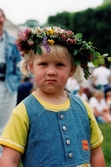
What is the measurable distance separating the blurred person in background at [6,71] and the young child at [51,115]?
2.32 meters

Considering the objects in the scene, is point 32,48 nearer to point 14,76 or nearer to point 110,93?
point 14,76

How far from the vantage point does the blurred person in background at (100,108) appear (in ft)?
37.8

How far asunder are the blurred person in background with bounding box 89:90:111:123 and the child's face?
8.21m

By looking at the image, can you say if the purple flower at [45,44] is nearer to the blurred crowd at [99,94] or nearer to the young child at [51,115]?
the young child at [51,115]

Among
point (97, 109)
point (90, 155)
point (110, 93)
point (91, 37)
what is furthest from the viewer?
point (91, 37)

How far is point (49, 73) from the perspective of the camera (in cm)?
319

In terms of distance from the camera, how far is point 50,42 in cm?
324

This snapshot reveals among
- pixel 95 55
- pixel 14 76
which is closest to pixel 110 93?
pixel 14 76

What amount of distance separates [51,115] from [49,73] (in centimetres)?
28

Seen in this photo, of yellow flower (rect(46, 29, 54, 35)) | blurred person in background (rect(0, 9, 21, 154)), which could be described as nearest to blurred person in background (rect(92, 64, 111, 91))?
blurred person in background (rect(0, 9, 21, 154))

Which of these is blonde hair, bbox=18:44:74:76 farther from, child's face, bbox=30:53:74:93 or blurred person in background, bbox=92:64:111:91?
blurred person in background, bbox=92:64:111:91

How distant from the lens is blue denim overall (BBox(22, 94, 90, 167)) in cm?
312

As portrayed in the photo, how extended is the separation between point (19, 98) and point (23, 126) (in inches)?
274

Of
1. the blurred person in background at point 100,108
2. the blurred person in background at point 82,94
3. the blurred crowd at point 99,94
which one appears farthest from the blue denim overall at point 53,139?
the blurred person in background at point 82,94
